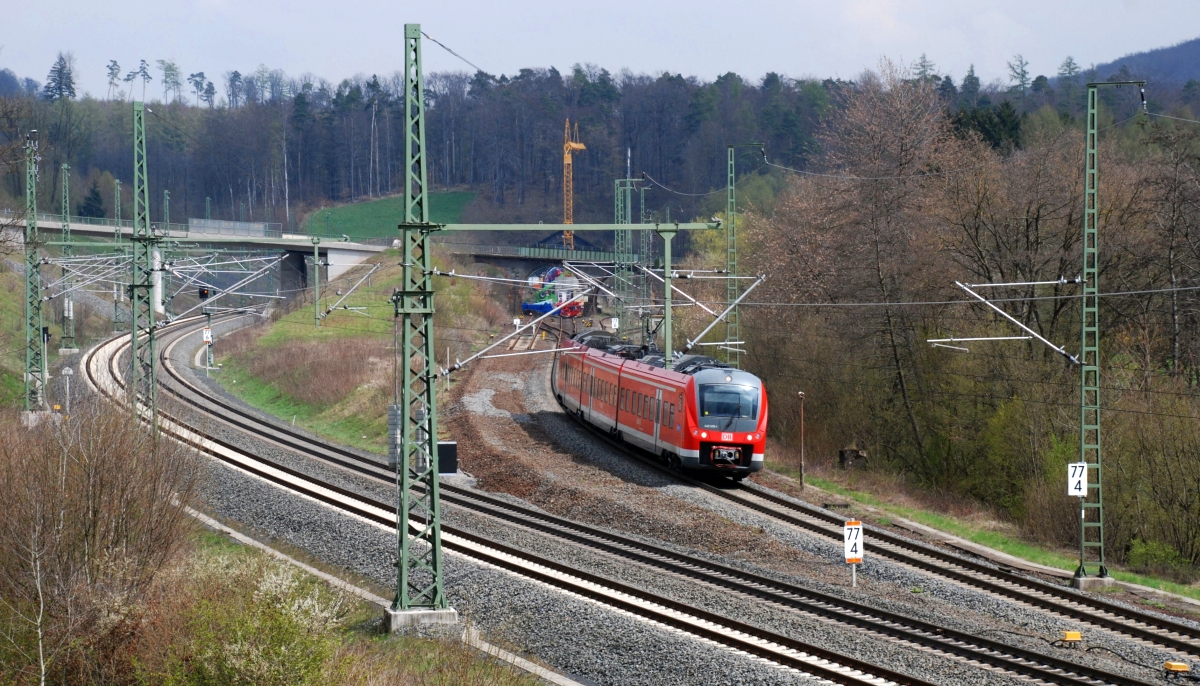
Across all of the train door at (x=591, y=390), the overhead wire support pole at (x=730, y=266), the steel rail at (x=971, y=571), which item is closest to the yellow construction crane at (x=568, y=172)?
the overhead wire support pole at (x=730, y=266)

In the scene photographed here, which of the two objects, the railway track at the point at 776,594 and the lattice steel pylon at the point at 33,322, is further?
the lattice steel pylon at the point at 33,322

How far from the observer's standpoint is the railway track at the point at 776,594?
15547mm

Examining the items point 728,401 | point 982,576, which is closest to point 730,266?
point 728,401

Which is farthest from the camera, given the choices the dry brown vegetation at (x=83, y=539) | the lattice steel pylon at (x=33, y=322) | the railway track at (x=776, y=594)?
the lattice steel pylon at (x=33, y=322)

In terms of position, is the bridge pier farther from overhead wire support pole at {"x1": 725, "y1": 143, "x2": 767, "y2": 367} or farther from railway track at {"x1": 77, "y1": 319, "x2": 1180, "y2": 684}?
railway track at {"x1": 77, "y1": 319, "x2": 1180, "y2": 684}

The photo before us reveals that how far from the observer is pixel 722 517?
25797mm

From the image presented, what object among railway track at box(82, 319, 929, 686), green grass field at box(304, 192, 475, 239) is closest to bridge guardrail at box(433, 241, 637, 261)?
green grass field at box(304, 192, 475, 239)

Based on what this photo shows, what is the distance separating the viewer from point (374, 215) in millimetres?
131250

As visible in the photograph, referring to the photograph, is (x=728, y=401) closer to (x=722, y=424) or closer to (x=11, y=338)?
(x=722, y=424)

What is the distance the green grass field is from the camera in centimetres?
12525

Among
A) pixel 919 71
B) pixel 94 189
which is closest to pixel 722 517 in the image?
pixel 919 71

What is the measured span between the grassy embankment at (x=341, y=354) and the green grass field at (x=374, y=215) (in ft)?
145

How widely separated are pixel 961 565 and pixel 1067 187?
60.7ft

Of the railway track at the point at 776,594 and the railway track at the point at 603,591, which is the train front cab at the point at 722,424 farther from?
the railway track at the point at 603,591
